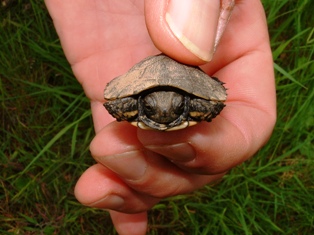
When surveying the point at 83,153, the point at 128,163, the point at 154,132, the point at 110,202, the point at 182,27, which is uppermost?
the point at 182,27

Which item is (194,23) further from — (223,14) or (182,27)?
(223,14)

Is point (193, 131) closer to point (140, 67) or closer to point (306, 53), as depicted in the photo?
point (140, 67)

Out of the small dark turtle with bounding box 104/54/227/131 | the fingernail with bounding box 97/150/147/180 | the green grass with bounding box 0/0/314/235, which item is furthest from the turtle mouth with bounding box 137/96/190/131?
the green grass with bounding box 0/0/314/235

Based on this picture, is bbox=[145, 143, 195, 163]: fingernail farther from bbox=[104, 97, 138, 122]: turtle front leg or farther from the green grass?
the green grass

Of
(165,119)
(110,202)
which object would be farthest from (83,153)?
(165,119)

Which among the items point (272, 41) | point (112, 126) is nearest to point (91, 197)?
point (112, 126)

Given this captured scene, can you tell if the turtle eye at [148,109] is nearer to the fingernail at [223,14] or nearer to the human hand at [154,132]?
the human hand at [154,132]
